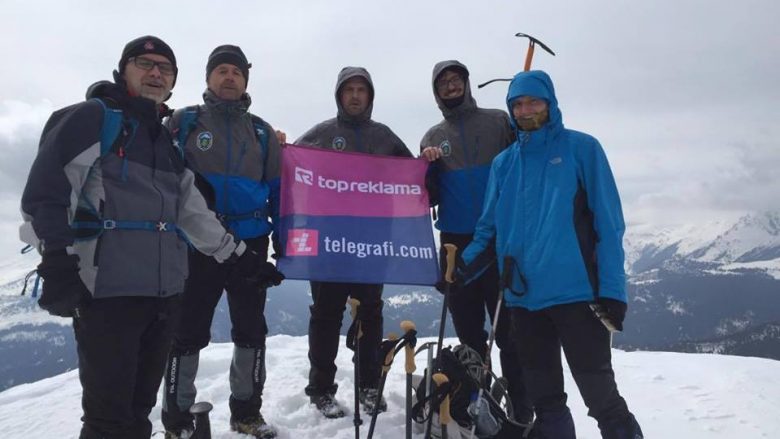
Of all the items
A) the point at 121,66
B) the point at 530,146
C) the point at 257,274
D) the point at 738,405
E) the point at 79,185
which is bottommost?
the point at 738,405

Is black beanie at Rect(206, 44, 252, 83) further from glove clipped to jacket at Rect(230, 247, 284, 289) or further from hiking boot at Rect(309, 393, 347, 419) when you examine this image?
hiking boot at Rect(309, 393, 347, 419)

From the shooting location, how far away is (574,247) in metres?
4.19

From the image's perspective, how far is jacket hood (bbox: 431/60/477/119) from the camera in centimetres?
636

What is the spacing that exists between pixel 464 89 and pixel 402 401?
454 cm

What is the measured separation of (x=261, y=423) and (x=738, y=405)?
6989 millimetres

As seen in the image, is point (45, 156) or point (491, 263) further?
point (491, 263)

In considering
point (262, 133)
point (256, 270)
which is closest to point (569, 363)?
point (256, 270)

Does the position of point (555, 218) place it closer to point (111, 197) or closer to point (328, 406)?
point (111, 197)

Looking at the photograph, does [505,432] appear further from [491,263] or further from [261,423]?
[261,423]

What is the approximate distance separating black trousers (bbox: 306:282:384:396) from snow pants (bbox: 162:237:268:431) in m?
0.81

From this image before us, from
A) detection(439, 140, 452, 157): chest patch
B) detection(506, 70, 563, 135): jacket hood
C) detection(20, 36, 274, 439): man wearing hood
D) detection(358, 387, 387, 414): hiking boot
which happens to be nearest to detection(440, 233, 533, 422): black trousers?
detection(439, 140, 452, 157): chest patch

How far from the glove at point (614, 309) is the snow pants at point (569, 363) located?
0.15 m

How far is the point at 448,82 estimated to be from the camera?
6395 mm

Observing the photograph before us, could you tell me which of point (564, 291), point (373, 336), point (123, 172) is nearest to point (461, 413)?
point (373, 336)
